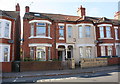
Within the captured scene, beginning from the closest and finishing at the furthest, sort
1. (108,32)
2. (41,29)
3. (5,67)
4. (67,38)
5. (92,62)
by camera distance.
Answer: (5,67), (92,62), (41,29), (67,38), (108,32)

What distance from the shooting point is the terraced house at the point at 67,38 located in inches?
623

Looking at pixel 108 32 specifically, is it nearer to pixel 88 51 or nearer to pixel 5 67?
pixel 88 51

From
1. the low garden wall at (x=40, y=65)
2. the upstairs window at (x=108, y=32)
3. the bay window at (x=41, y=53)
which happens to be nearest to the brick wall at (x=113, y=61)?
the upstairs window at (x=108, y=32)

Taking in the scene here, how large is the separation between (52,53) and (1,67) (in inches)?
277

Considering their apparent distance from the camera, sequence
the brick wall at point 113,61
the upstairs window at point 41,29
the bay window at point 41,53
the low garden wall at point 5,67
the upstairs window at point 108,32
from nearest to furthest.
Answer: the low garden wall at point 5,67 < the bay window at point 41,53 < the upstairs window at point 41,29 < the brick wall at point 113,61 < the upstairs window at point 108,32

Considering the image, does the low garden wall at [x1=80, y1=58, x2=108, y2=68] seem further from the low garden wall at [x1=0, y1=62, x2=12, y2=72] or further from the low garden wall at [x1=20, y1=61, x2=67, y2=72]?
the low garden wall at [x1=0, y1=62, x2=12, y2=72]

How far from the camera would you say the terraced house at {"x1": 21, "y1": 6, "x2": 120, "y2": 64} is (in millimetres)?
15820

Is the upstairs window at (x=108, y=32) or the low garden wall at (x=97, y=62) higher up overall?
the upstairs window at (x=108, y=32)

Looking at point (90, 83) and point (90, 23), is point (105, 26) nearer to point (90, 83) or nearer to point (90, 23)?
point (90, 23)

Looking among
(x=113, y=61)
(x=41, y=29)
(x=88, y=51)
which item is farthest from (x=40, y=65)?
(x=113, y=61)

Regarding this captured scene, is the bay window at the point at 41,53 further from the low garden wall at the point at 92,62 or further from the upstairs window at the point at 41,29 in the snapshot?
the low garden wall at the point at 92,62

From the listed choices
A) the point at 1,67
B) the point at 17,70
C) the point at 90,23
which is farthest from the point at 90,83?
the point at 90,23

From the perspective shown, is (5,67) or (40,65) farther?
(40,65)

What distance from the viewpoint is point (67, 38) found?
1833cm
